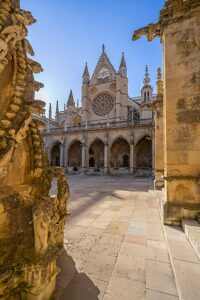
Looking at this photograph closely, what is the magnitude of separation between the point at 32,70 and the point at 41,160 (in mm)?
1170

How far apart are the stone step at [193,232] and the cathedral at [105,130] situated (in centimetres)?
1870

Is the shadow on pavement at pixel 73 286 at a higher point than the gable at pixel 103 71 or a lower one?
lower

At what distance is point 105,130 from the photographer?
2455 centimetres

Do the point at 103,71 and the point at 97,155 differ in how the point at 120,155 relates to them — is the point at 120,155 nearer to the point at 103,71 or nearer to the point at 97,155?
the point at 97,155

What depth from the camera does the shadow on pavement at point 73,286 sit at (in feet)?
6.07

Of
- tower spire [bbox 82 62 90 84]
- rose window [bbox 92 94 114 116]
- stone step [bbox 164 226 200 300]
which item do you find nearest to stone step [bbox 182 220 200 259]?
stone step [bbox 164 226 200 300]

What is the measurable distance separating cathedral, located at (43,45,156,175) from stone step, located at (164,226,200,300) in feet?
63.4

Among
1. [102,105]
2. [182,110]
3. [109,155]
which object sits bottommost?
[109,155]

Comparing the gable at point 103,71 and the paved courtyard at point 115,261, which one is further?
the gable at point 103,71

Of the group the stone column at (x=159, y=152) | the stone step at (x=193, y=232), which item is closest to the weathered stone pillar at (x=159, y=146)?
the stone column at (x=159, y=152)

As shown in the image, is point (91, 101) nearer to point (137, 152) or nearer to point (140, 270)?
point (137, 152)

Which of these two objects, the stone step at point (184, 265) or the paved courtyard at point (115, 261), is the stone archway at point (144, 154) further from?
the stone step at point (184, 265)

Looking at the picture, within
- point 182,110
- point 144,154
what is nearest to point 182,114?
point 182,110

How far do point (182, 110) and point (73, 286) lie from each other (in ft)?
14.4
